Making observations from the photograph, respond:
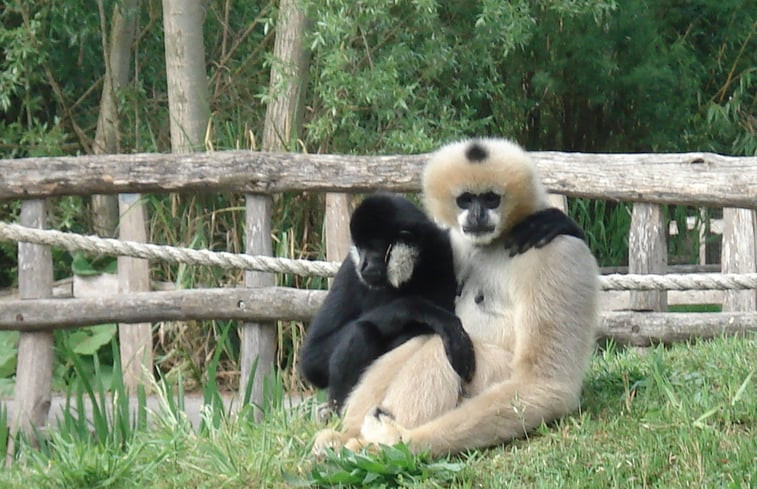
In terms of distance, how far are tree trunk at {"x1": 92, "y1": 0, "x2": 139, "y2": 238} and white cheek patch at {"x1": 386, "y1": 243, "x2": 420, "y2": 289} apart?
6.98m

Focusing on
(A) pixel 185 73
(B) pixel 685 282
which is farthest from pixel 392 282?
(A) pixel 185 73

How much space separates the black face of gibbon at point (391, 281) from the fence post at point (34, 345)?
326cm

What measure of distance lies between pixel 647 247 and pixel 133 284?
145 inches

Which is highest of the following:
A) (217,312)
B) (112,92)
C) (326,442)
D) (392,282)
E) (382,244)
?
(112,92)

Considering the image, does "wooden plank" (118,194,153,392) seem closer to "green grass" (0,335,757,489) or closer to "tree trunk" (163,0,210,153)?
"tree trunk" (163,0,210,153)

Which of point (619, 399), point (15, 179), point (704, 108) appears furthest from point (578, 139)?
point (619, 399)

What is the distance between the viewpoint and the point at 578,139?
12.7 metres

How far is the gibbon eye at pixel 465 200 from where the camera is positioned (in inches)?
186

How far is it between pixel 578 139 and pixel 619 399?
8119 mm

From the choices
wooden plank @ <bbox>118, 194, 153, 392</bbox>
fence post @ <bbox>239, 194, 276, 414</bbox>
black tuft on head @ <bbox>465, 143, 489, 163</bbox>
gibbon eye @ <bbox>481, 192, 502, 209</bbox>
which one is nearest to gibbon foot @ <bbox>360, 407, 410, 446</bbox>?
gibbon eye @ <bbox>481, 192, 502, 209</bbox>

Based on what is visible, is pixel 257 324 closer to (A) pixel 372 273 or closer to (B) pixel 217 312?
(B) pixel 217 312

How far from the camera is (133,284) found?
8258mm

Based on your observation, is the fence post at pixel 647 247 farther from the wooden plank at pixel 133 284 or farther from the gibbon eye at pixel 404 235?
the wooden plank at pixel 133 284

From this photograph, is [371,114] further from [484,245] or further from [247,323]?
[484,245]
